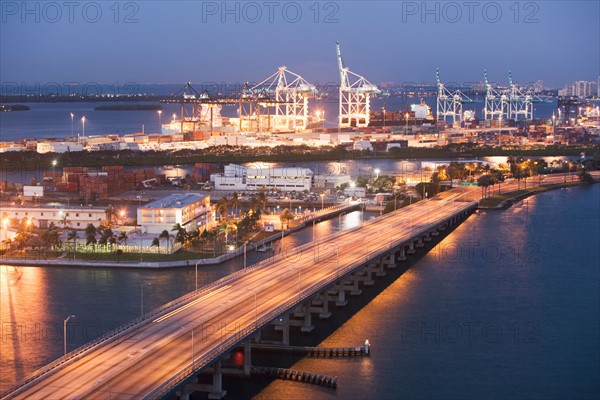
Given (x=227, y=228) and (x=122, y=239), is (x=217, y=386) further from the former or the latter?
(x=227, y=228)

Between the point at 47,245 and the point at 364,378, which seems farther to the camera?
the point at 47,245

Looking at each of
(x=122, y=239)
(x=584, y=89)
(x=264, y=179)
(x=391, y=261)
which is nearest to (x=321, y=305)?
(x=391, y=261)

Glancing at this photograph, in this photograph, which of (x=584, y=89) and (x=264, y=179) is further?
(x=584, y=89)

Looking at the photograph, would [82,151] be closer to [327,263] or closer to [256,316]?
[327,263]

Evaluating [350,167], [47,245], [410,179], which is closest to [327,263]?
[47,245]

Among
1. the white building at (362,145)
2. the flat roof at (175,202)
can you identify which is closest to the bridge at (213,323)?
the flat roof at (175,202)

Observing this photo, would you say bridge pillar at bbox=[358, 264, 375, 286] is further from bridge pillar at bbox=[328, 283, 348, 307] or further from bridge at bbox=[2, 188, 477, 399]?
bridge pillar at bbox=[328, 283, 348, 307]
